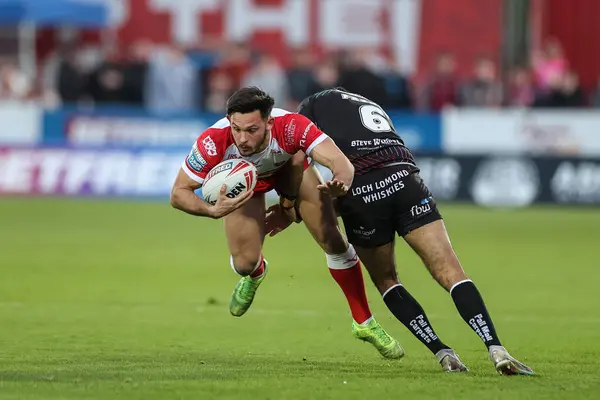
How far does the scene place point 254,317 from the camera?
38.0 ft

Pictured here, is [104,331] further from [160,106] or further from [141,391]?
[160,106]

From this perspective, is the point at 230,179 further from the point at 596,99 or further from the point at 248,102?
the point at 596,99

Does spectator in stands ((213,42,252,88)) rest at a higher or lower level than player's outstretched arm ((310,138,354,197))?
lower

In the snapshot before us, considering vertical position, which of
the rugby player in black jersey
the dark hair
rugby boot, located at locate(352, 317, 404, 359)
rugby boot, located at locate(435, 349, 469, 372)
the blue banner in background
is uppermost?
the dark hair

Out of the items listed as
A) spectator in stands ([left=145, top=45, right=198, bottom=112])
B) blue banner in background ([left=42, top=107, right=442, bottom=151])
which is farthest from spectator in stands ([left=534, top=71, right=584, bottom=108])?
spectator in stands ([left=145, top=45, right=198, bottom=112])

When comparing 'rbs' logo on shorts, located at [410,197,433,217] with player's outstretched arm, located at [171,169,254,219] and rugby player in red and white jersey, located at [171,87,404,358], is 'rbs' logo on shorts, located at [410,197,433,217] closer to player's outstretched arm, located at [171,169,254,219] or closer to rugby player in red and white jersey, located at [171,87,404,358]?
rugby player in red and white jersey, located at [171,87,404,358]

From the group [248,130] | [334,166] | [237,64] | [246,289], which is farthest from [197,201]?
[237,64]

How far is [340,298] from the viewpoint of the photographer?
42.3 feet

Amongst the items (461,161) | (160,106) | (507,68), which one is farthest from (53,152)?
(507,68)

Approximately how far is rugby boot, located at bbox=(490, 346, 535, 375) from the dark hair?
7.14 feet

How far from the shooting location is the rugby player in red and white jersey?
8.33 metres

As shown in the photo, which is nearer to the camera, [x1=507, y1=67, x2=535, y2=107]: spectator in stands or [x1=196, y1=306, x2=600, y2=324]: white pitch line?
[x1=196, y1=306, x2=600, y2=324]: white pitch line

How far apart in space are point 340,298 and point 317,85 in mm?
11550

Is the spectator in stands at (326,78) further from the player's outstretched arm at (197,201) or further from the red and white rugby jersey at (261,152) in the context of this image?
the player's outstretched arm at (197,201)
